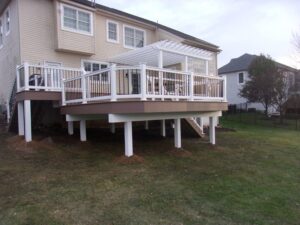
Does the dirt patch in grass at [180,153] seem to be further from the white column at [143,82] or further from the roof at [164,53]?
the roof at [164,53]

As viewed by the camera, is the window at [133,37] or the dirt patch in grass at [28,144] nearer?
the dirt patch in grass at [28,144]

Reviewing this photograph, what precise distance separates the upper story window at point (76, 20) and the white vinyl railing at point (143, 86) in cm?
432

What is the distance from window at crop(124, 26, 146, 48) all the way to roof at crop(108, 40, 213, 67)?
2.47 m

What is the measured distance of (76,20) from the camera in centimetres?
1360

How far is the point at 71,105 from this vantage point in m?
9.94

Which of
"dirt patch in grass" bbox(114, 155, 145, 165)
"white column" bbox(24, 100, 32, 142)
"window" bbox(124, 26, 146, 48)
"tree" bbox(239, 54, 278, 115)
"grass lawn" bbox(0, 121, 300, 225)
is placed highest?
"window" bbox(124, 26, 146, 48)

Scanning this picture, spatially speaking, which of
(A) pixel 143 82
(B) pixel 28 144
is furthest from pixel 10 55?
(A) pixel 143 82

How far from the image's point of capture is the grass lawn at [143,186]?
4871 millimetres

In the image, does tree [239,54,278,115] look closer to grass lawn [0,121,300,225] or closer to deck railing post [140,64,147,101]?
grass lawn [0,121,300,225]

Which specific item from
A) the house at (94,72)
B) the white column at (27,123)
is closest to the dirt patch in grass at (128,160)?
the house at (94,72)

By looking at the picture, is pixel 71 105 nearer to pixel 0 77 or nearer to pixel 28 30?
pixel 28 30

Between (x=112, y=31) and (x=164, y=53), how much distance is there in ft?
17.3

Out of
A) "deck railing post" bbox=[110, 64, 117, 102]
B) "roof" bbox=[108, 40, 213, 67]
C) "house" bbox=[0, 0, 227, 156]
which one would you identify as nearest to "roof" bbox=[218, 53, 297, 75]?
"house" bbox=[0, 0, 227, 156]

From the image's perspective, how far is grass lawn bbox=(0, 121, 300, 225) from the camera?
16.0 feet
